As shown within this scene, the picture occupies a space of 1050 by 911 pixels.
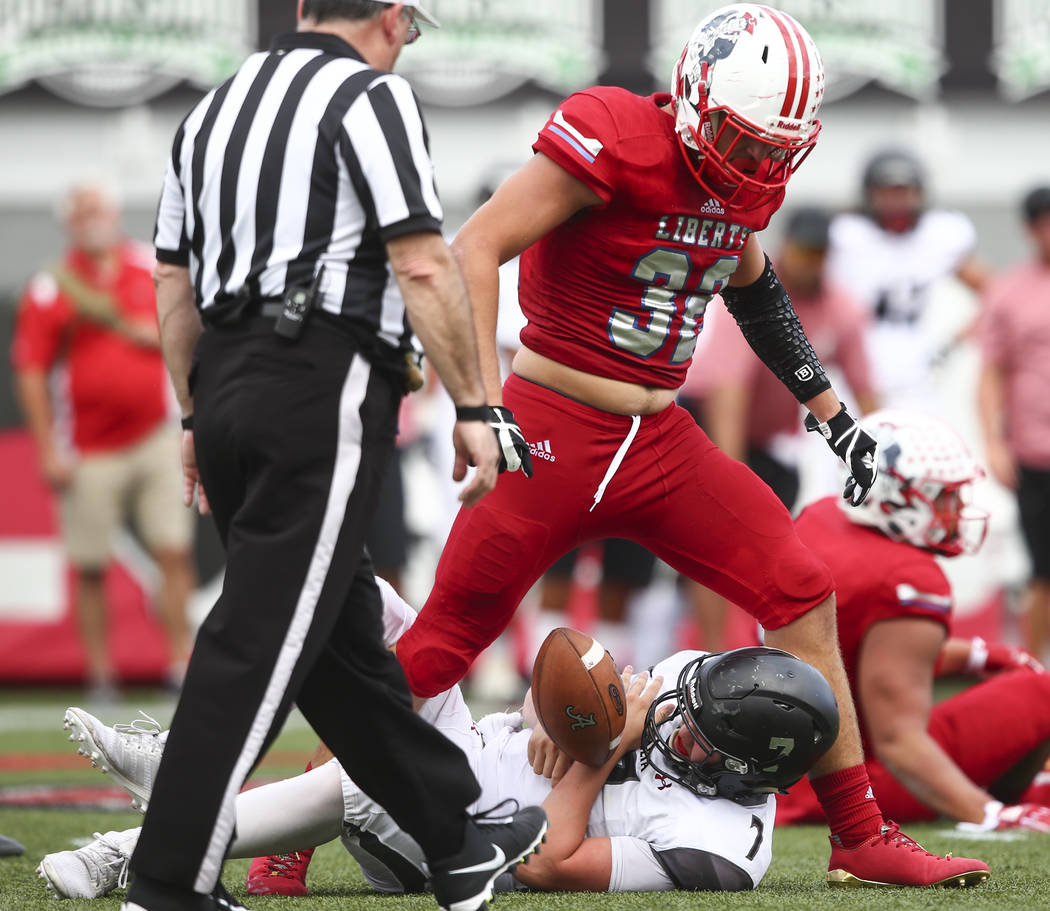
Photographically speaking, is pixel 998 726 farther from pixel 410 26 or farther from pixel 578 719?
pixel 410 26

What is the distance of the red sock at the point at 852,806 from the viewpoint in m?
3.40

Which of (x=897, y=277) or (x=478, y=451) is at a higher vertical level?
(x=478, y=451)

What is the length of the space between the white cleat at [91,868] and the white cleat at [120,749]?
0.09 meters

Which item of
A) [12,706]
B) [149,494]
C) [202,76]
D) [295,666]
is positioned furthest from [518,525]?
[202,76]

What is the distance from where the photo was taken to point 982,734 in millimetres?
4371

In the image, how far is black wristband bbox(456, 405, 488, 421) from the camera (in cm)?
268

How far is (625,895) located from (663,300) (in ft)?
3.90

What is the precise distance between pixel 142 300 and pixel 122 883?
4775 millimetres

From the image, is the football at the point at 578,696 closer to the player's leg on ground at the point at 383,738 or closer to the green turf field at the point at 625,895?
the green turf field at the point at 625,895

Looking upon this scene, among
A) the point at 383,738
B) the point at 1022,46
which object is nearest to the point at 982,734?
the point at 383,738

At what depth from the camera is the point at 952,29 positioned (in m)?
9.44

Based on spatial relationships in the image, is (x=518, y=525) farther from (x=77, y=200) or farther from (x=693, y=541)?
(x=77, y=200)

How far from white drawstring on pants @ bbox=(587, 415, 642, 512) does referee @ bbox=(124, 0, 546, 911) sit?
61cm

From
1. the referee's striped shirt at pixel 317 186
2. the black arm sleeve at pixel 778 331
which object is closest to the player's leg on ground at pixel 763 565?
the black arm sleeve at pixel 778 331
